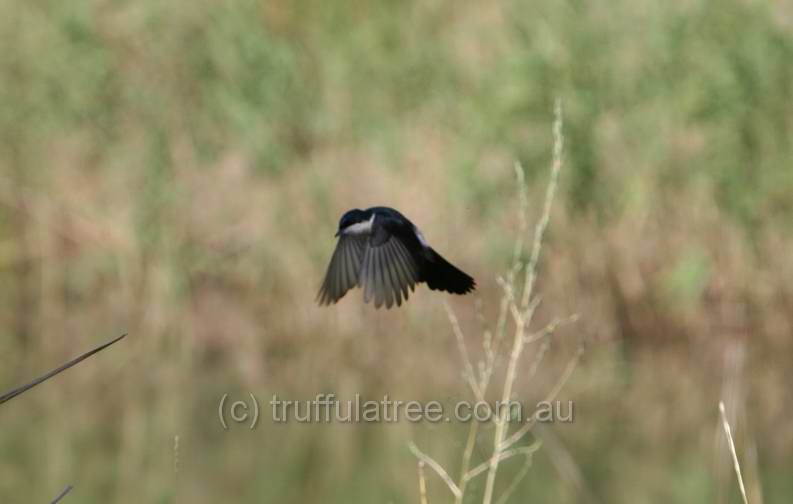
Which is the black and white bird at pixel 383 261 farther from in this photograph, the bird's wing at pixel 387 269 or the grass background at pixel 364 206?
the grass background at pixel 364 206

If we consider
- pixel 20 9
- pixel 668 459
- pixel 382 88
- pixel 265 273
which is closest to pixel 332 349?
pixel 265 273

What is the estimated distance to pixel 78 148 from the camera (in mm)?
8477

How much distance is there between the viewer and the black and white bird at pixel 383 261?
9.85 feet

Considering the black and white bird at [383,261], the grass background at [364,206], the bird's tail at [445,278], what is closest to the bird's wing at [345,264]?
the black and white bird at [383,261]

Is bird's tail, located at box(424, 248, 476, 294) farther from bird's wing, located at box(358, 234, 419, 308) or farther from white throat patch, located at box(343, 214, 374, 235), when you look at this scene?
white throat patch, located at box(343, 214, 374, 235)

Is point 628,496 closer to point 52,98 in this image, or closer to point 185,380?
point 185,380

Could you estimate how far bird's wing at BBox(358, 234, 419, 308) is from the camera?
2967mm

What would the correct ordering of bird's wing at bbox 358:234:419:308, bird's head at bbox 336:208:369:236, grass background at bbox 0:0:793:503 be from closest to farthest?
bird's wing at bbox 358:234:419:308, bird's head at bbox 336:208:369:236, grass background at bbox 0:0:793:503

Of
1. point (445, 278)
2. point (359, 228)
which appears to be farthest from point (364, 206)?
point (445, 278)

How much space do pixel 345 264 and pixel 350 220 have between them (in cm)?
9

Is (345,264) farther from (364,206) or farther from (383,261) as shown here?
(364,206)

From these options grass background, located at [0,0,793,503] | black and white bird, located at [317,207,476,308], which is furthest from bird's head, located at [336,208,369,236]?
grass background, located at [0,0,793,503]

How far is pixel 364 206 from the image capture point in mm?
7652

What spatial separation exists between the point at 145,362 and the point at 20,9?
2.20 m
